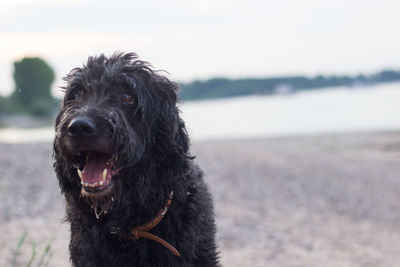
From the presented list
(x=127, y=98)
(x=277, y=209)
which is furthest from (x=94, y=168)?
(x=277, y=209)

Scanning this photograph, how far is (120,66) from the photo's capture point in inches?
148

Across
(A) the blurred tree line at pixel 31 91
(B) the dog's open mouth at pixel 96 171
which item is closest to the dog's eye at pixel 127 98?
(B) the dog's open mouth at pixel 96 171

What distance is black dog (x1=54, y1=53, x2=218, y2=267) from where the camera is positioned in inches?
135

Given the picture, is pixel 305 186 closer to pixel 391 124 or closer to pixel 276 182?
pixel 276 182

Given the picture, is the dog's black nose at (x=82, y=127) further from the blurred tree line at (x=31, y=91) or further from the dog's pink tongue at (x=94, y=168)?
the blurred tree line at (x=31, y=91)

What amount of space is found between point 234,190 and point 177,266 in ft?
37.9

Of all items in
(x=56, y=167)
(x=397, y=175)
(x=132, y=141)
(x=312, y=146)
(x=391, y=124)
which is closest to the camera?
(x=132, y=141)

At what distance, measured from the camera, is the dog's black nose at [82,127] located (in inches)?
125

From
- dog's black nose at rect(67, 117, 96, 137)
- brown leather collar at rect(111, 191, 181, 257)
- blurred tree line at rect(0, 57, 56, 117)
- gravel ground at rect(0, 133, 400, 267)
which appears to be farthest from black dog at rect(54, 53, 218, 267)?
blurred tree line at rect(0, 57, 56, 117)

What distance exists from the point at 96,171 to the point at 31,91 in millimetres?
81287

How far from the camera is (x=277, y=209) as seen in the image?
13000 mm

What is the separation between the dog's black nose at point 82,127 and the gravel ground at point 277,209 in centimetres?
79

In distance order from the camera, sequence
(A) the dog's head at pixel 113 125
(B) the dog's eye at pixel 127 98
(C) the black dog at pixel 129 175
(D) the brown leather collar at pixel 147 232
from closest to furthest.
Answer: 1. (A) the dog's head at pixel 113 125
2. (C) the black dog at pixel 129 175
3. (D) the brown leather collar at pixel 147 232
4. (B) the dog's eye at pixel 127 98

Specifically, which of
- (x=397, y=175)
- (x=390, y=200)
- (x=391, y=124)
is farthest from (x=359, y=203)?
(x=391, y=124)
